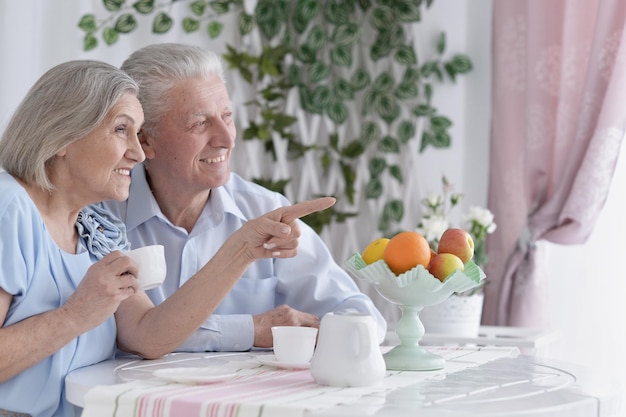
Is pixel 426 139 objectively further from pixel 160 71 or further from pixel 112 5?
pixel 160 71

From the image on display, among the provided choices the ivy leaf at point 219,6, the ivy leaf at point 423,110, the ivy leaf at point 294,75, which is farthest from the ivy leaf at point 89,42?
the ivy leaf at point 423,110

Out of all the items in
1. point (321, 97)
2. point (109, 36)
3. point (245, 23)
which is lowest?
point (321, 97)

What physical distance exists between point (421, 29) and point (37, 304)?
6.35ft

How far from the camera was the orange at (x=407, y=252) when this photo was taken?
4.55 ft

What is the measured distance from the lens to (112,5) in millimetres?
2729

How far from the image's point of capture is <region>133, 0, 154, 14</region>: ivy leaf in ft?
9.16

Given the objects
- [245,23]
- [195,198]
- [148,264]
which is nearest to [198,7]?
[245,23]

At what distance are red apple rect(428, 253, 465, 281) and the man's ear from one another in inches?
28.7

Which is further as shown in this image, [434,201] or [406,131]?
[406,131]

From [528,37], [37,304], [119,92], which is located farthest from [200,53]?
[528,37]

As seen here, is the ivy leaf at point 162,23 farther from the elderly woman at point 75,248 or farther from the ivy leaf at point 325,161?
the elderly woman at point 75,248

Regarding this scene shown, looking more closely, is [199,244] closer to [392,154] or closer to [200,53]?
[200,53]

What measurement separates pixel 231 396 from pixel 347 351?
17 centimetres

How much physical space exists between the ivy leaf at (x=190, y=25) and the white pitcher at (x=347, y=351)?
183 centimetres
